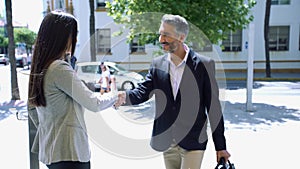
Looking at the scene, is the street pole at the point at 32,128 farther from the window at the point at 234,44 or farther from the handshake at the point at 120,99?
the window at the point at 234,44

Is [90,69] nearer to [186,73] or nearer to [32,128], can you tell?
[32,128]

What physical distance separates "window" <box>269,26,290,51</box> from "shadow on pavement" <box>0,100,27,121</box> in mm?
14135

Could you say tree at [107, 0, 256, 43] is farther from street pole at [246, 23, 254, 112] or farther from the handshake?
the handshake

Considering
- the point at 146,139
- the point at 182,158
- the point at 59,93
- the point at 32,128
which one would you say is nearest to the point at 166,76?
the point at 182,158

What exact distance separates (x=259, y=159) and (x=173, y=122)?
2.38 meters

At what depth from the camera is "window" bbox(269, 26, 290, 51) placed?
17506 mm

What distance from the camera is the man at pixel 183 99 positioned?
2.04 metres

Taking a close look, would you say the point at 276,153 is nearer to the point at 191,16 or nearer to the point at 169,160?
the point at 169,160

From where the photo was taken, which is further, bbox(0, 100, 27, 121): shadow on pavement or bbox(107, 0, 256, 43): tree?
bbox(0, 100, 27, 121): shadow on pavement

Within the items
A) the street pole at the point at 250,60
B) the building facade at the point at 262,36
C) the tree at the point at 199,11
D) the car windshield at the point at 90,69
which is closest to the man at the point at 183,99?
the car windshield at the point at 90,69

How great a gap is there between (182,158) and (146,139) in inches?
85.7

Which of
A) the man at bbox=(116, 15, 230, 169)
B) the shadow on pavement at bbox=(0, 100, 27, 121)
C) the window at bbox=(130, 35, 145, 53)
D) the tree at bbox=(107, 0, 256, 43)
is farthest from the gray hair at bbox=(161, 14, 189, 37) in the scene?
the shadow on pavement at bbox=(0, 100, 27, 121)

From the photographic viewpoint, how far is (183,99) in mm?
2066

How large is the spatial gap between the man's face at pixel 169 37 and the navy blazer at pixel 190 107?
12 cm
